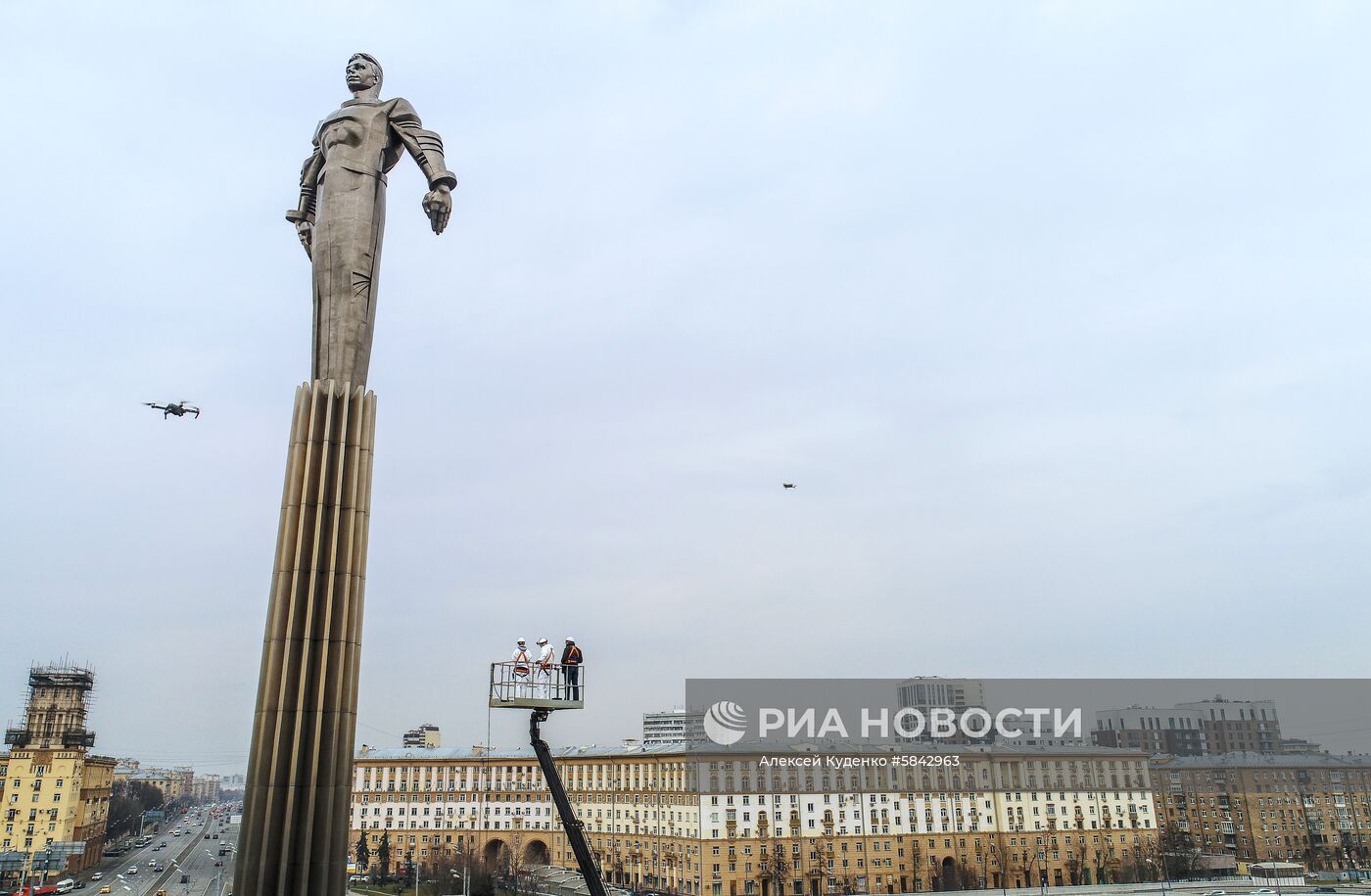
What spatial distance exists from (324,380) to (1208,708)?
173612 mm

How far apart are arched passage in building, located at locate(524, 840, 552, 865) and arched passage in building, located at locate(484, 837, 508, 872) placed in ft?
8.88

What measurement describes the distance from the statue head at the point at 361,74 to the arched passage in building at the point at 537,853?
115441mm

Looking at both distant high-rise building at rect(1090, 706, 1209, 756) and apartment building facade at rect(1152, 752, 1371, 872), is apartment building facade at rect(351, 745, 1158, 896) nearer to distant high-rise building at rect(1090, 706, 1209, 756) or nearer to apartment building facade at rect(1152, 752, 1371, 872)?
apartment building facade at rect(1152, 752, 1371, 872)

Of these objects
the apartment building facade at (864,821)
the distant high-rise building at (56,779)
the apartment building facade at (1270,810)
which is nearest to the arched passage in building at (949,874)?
the apartment building facade at (864,821)

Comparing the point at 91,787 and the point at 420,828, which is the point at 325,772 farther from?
the point at 91,787

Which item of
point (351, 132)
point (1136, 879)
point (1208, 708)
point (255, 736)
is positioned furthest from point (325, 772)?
point (1208, 708)

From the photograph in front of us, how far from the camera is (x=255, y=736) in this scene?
44.8ft

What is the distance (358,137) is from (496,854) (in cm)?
11907

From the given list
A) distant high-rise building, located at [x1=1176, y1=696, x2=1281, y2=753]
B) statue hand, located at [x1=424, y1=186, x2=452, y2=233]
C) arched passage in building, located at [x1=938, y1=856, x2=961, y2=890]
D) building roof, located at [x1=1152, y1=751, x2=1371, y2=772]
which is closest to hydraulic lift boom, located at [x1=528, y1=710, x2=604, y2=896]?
statue hand, located at [x1=424, y1=186, x2=452, y2=233]

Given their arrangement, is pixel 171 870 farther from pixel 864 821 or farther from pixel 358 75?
pixel 358 75

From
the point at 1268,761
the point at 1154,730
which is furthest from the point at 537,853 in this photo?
the point at 1154,730

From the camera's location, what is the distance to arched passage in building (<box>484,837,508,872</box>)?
4467 inches

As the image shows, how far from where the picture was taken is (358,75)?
1802 centimetres

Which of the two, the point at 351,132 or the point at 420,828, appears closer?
the point at 351,132
